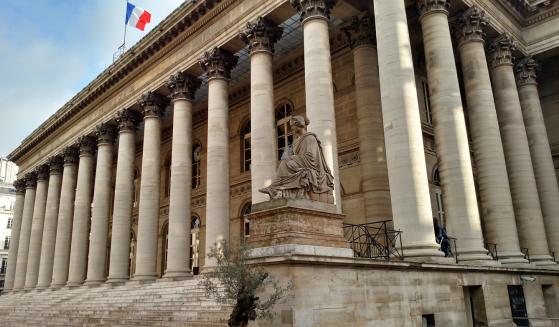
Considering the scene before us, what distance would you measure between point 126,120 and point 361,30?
12.3 meters

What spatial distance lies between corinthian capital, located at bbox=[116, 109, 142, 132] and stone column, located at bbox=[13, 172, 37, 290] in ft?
42.6

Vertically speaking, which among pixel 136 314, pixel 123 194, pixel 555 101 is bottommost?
pixel 136 314

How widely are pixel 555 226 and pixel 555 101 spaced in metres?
5.99

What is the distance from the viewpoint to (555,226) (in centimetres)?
1780

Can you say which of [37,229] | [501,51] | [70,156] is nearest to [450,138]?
[501,51]

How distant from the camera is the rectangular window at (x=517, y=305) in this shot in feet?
44.7

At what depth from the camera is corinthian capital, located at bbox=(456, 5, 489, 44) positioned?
16391mm

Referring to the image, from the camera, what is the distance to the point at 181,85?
20359mm

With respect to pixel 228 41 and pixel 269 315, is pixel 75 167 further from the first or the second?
pixel 269 315

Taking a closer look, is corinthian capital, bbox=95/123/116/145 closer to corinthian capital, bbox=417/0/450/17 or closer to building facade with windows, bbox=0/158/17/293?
corinthian capital, bbox=417/0/450/17

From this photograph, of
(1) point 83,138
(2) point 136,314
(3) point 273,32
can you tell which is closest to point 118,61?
(1) point 83,138

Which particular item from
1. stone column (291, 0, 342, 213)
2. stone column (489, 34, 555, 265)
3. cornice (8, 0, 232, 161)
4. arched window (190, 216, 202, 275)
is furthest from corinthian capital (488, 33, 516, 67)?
arched window (190, 216, 202, 275)

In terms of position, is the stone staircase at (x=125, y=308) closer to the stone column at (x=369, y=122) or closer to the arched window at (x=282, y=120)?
the stone column at (x=369, y=122)

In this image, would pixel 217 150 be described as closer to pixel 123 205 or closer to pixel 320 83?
pixel 320 83
